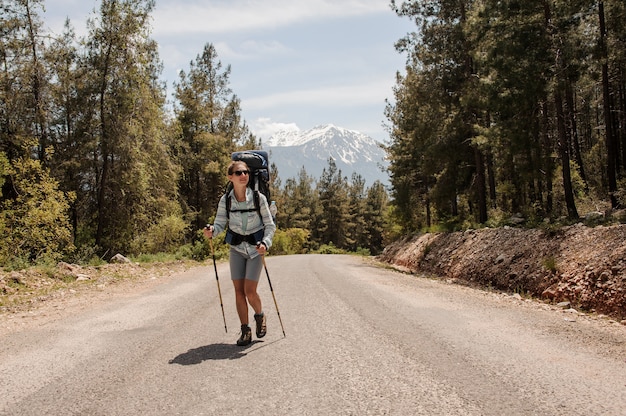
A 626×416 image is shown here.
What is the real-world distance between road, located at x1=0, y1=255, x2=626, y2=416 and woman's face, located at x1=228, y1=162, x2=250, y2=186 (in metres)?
1.95

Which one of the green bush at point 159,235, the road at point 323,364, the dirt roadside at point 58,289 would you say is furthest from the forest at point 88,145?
the road at point 323,364

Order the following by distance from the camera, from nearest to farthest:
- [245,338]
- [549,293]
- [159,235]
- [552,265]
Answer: [245,338] → [549,293] → [552,265] → [159,235]

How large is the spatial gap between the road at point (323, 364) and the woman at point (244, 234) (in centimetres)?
55

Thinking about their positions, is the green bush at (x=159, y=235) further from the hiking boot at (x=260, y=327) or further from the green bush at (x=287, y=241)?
the green bush at (x=287, y=241)

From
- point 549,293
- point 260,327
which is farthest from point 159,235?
point 260,327

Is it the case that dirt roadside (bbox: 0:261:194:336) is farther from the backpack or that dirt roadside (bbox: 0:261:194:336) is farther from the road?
the backpack

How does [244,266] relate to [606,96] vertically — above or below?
below

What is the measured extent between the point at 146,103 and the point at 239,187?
2292 centimetres

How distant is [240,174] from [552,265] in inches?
337

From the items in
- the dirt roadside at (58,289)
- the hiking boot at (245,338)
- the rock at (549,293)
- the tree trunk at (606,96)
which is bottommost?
the rock at (549,293)

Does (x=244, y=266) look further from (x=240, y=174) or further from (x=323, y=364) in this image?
(x=323, y=364)

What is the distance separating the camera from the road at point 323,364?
3496 millimetres

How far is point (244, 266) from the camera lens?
218 inches

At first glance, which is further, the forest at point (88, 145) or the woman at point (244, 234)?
the forest at point (88, 145)
